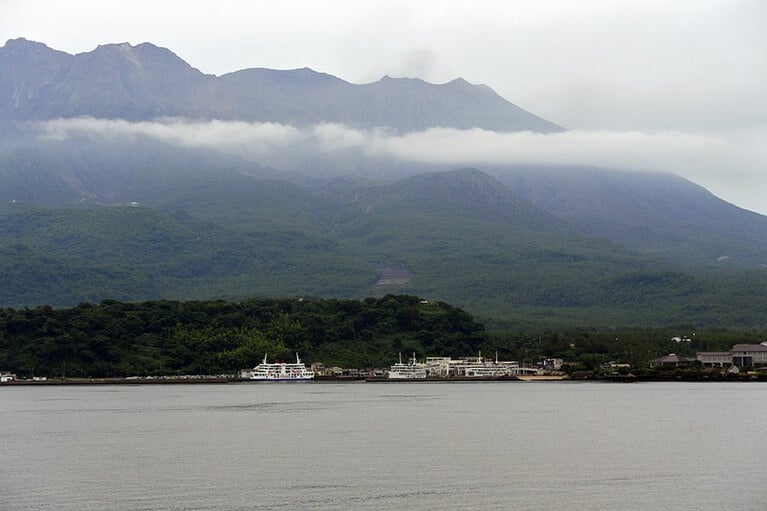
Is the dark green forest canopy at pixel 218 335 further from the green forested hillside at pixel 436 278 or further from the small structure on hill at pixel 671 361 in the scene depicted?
the green forested hillside at pixel 436 278

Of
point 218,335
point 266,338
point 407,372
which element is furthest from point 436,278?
point 407,372

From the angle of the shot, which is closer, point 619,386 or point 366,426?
point 366,426

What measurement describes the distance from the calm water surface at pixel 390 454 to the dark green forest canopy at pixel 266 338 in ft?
103

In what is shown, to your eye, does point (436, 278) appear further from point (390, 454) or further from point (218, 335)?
point (390, 454)

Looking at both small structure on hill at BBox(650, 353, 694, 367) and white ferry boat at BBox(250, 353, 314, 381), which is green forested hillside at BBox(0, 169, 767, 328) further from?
white ferry boat at BBox(250, 353, 314, 381)

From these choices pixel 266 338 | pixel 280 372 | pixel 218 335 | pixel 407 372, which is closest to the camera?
pixel 280 372

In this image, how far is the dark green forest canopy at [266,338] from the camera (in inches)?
3969

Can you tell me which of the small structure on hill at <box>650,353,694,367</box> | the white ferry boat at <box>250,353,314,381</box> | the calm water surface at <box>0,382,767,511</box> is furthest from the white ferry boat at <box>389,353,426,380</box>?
the calm water surface at <box>0,382,767,511</box>

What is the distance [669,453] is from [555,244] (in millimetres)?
159292

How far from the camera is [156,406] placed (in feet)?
219

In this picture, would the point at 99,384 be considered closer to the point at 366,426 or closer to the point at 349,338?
the point at 349,338

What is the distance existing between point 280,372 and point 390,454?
204 feet

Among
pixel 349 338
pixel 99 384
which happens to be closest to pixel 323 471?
pixel 99 384

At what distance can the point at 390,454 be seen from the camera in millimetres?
40625
